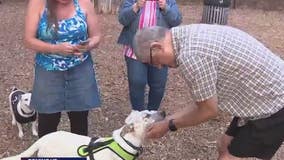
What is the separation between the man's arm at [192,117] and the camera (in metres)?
2.78

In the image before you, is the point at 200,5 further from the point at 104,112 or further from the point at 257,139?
the point at 257,139

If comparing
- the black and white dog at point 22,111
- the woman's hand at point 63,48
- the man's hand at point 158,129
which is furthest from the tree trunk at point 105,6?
the man's hand at point 158,129

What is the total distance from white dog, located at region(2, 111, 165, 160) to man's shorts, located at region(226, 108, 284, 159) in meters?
0.49

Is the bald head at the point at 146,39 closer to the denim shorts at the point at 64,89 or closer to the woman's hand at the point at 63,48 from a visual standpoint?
the woman's hand at the point at 63,48

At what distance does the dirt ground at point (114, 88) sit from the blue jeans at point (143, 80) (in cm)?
37

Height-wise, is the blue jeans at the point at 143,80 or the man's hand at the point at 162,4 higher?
the man's hand at the point at 162,4

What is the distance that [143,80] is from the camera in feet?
14.4

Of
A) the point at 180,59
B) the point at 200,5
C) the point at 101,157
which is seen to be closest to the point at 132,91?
the point at 101,157

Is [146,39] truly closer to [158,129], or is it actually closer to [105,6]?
[158,129]

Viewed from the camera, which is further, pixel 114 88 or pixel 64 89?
pixel 114 88

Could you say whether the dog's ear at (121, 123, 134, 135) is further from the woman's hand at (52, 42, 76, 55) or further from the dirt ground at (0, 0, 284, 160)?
the dirt ground at (0, 0, 284, 160)

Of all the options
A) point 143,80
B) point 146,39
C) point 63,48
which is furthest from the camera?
point 143,80

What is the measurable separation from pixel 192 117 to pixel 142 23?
1.42 meters

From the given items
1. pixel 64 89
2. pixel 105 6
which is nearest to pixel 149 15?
pixel 64 89
